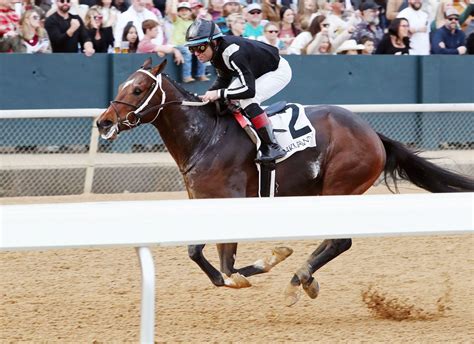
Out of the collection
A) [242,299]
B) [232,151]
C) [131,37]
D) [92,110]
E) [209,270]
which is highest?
[131,37]

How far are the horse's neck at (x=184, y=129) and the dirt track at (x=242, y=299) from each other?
82cm

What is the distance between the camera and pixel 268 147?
6254 millimetres

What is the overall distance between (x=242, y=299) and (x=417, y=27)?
7028mm

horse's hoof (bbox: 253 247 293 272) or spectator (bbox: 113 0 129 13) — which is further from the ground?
spectator (bbox: 113 0 129 13)

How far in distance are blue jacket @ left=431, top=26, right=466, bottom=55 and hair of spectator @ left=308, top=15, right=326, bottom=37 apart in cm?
163

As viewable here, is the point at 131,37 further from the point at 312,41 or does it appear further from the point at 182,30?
the point at 312,41

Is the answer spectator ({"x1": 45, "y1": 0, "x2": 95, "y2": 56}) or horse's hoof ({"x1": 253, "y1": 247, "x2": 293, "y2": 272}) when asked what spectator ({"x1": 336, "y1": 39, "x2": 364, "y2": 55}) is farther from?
horse's hoof ({"x1": 253, "y1": 247, "x2": 293, "y2": 272})

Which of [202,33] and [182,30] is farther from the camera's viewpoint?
[182,30]

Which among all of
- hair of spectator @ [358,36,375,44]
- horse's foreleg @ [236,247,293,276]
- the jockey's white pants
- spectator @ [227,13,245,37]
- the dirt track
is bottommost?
→ the dirt track

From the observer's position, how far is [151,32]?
10.8m

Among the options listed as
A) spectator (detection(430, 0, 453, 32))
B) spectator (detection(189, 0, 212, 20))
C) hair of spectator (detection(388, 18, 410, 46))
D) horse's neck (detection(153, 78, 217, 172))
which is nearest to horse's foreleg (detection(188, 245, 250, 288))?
horse's neck (detection(153, 78, 217, 172))

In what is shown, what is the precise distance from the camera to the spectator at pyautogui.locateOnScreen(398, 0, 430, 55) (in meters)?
12.2

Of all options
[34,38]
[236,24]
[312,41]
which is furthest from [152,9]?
[312,41]

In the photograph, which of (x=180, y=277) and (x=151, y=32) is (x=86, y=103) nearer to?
(x=151, y=32)
